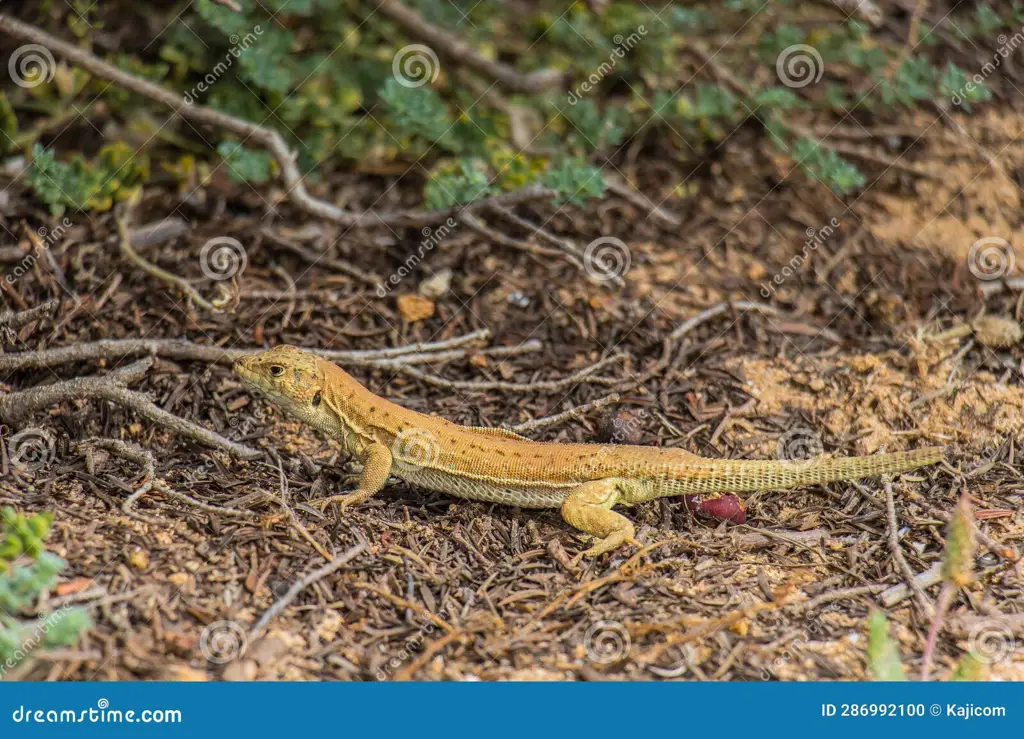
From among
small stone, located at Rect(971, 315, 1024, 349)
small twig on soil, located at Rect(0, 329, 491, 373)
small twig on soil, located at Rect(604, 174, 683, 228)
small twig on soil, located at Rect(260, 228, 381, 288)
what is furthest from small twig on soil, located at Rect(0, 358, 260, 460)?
small stone, located at Rect(971, 315, 1024, 349)

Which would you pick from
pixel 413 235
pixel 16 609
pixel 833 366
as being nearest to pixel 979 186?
pixel 833 366

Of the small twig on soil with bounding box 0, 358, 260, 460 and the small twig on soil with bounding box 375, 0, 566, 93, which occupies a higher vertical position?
the small twig on soil with bounding box 375, 0, 566, 93

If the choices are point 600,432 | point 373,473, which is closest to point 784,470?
point 600,432

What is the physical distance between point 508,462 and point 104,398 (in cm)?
255

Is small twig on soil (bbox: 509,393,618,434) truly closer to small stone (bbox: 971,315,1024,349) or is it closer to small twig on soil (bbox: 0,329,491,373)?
small twig on soil (bbox: 0,329,491,373)

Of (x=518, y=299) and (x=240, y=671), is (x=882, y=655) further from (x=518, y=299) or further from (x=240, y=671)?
(x=518, y=299)

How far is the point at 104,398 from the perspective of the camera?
6.03 metres

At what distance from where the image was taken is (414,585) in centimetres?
515

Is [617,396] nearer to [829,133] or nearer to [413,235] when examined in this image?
[413,235]

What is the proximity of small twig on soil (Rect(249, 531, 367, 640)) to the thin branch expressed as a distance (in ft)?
10.5

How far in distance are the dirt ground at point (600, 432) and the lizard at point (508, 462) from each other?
192 mm

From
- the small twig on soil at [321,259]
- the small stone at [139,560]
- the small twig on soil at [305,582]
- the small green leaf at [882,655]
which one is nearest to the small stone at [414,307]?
the small twig on soil at [321,259]

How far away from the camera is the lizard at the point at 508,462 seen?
5723 mm

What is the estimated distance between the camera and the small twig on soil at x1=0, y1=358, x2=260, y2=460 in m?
5.93
